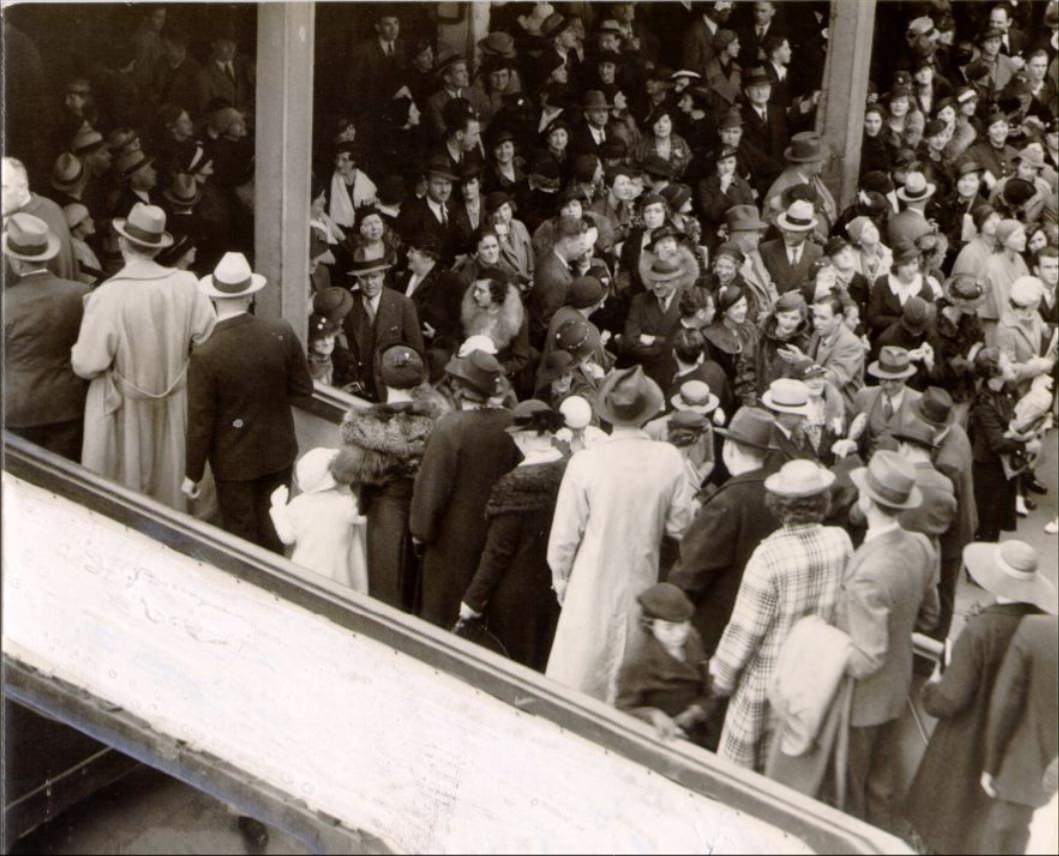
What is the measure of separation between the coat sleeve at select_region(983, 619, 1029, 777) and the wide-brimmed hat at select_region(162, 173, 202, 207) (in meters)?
5.01

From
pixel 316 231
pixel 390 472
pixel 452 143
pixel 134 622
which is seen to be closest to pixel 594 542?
pixel 390 472

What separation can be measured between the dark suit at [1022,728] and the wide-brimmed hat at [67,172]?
5108 mm

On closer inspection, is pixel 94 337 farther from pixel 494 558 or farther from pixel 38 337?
pixel 494 558

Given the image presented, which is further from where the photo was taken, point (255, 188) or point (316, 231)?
point (316, 231)

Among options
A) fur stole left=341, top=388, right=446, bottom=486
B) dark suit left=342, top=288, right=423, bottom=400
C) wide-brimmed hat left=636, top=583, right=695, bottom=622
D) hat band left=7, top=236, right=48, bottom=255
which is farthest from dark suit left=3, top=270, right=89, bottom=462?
Result: wide-brimmed hat left=636, top=583, right=695, bottom=622

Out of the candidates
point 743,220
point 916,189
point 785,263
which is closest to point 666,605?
point 785,263

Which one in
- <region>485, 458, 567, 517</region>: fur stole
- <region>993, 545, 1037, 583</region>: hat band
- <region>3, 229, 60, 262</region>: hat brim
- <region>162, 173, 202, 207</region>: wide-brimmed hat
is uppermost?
<region>3, 229, 60, 262</region>: hat brim

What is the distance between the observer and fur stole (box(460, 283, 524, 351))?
28.8 feet

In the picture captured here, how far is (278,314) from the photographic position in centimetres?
817

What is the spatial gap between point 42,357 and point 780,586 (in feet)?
10.6

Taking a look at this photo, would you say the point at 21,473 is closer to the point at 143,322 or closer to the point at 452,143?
the point at 143,322

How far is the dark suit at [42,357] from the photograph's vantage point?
20.9ft

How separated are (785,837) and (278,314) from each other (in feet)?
13.8

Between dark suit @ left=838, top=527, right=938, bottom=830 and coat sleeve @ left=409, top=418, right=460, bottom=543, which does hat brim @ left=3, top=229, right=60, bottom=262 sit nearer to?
coat sleeve @ left=409, top=418, right=460, bottom=543
